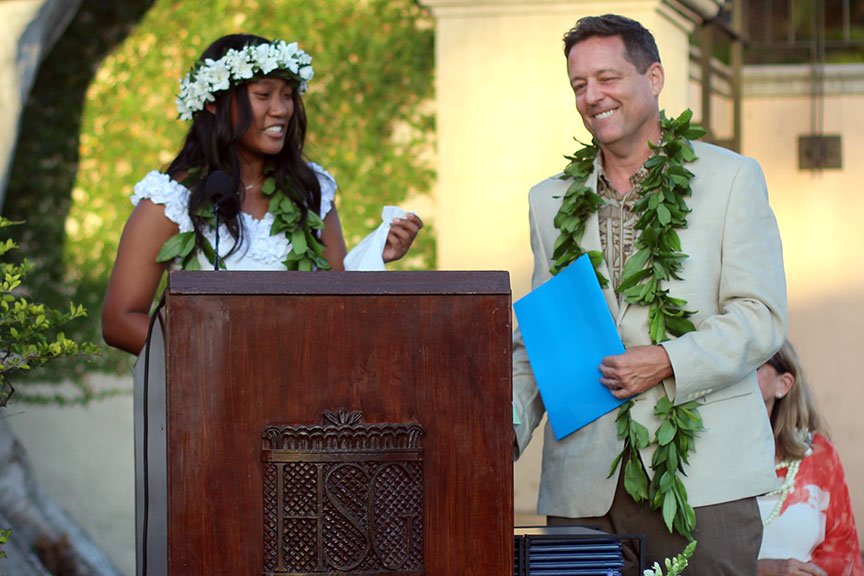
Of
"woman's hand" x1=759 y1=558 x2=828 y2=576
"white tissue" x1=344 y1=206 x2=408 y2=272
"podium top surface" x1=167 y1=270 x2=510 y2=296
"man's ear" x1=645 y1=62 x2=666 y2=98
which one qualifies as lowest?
"woman's hand" x1=759 y1=558 x2=828 y2=576

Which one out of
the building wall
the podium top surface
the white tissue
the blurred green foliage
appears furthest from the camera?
the building wall

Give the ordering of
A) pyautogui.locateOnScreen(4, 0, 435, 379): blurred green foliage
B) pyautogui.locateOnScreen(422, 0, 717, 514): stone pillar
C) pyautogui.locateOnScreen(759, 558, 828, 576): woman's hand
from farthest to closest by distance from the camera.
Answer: pyautogui.locateOnScreen(4, 0, 435, 379): blurred green foliage < pyautogui.locateOnScreen(422, 0, 717, 514): stone pillar < pyautogui.locateOnScreen(759, 558, 828, 576): woman's hand

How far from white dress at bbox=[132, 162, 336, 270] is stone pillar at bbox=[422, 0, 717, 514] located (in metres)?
1.88

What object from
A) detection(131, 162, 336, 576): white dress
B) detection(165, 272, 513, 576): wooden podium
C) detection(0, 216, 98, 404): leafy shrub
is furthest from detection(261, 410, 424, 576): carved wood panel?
detection(0, 216, 98, 404): leafy shrub

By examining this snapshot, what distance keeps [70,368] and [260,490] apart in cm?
434

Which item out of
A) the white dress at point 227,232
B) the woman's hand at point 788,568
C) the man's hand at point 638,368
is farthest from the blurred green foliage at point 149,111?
the man's hand at point 638,368

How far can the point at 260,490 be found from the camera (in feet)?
7.18

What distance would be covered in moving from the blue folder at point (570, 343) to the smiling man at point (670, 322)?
0.04 meters

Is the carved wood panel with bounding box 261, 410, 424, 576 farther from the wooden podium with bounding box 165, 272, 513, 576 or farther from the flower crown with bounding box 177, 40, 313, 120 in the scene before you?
the flower crown with bounding box 177, 40, 313, 120

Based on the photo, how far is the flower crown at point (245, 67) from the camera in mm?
3297

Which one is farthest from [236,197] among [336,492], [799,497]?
[799,497]

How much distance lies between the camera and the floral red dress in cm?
397

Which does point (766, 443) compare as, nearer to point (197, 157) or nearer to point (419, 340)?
point (419, 340)

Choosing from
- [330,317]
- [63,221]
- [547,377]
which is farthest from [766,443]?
[63,221]
